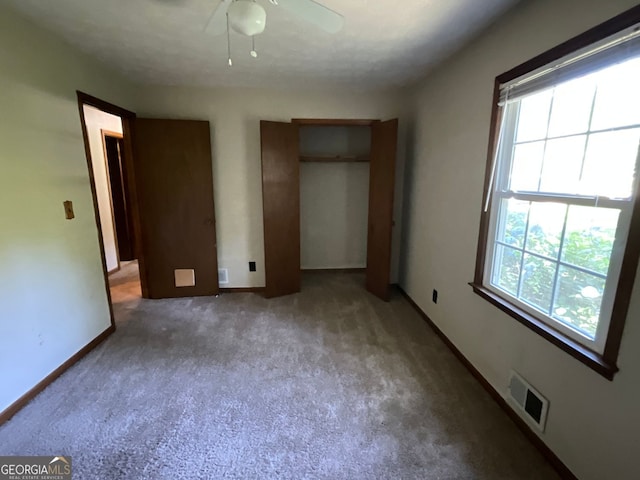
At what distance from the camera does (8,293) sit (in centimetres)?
Answer: 168

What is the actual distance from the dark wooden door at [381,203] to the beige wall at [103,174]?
352 cm

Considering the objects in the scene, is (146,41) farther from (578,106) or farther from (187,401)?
(578,106)

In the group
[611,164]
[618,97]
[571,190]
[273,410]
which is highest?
[618,97]

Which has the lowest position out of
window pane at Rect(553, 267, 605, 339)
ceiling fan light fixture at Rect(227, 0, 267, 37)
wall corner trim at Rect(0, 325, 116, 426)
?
wall corner trim at Rect(0, 325, 116, 426)

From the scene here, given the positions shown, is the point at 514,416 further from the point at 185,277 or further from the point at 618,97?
the point at 185,277

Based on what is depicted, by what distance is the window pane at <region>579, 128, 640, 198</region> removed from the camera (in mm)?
1117

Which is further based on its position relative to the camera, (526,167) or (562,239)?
(526,167)

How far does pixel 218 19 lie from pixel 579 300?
225cm

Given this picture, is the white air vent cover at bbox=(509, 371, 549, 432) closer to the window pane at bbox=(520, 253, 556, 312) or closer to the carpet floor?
the carpet floor

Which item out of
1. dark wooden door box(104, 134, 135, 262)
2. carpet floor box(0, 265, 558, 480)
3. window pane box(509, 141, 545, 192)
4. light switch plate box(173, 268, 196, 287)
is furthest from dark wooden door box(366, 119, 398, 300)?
dark wooden door box(104, 134, 135, 262)

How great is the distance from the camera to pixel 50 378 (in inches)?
77.0

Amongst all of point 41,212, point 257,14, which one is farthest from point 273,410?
point 257,14

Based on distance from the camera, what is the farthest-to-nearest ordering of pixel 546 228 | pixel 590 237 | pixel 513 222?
1. pixel 513 222
2. pixel 546 228
3. pixel 590 237

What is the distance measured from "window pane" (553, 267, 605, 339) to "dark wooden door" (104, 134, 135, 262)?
524 cm
